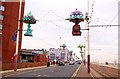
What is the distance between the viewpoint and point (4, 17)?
7725 cm

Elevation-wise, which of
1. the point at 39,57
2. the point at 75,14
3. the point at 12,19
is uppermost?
the point at 12,19

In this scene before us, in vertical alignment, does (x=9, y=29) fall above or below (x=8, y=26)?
below

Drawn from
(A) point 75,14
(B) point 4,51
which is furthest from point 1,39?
(A) point 75,14

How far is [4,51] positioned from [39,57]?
128 ft

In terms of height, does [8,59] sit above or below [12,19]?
below

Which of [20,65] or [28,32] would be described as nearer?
[28,32]

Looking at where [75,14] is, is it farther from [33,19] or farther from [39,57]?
[39,57]

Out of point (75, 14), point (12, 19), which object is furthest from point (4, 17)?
point (75, 14)

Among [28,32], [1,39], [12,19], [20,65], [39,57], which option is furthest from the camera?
[39,57]

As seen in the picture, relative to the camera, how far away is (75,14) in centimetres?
2586

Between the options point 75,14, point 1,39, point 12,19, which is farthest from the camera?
point 12,19

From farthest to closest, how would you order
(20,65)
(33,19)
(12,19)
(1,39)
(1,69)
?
(12,19), (1,39), (20,65), (1,69), (33,19)

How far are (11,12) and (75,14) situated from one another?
5527 cm

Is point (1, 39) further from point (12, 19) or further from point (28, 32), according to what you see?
point (28, 32)
